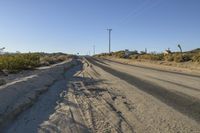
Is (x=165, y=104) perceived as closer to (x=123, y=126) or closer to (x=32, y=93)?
(x=123, y=126)

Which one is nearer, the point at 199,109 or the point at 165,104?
the point at 199,109

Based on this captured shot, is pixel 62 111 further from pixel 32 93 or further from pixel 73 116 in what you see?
pixel 32 93

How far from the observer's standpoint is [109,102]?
45.2 feet

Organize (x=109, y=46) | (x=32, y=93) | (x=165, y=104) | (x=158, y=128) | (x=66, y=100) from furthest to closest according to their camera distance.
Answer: (x=109, y=46), (x=32, y=93), (x=66, y=100), (x=165, y=104), (x=158, y=128)

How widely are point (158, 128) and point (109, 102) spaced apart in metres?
4.88

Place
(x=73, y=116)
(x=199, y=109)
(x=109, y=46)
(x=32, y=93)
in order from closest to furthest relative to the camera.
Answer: (x=73, y=116)
(x=199, y=109)
(x=32, y=93)
(x=109, y=46)

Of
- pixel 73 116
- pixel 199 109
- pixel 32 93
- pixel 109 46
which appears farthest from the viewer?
pixel 109 46

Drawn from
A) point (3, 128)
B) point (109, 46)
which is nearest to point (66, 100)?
point (3, 128)

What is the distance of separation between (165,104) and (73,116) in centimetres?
375

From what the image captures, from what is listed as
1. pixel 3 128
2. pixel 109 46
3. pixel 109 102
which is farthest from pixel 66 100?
pixel 109 46

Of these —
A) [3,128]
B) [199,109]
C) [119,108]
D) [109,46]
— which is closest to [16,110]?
[3,128]

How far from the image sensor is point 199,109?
38.4 feet

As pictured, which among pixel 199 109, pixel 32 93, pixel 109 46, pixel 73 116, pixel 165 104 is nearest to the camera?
pixel 73 116

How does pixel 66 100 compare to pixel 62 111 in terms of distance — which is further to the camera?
pixel 66 100
